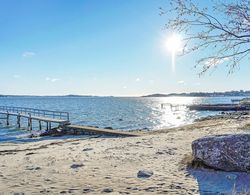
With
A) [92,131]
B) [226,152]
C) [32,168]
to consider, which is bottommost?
[92,131]

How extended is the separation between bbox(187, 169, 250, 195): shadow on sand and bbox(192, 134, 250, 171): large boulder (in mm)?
214

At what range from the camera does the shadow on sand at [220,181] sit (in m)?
7.93

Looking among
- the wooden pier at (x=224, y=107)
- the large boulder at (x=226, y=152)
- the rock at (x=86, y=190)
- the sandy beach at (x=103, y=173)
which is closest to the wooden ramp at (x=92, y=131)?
the sandy beach at (x=103, y=173)

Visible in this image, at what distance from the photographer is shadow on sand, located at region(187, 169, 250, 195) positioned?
312 inches

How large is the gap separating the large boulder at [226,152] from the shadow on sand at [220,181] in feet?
0.70

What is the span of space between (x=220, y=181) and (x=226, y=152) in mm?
967

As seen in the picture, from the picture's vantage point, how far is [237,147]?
913 centimetres

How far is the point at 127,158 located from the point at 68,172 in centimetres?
248

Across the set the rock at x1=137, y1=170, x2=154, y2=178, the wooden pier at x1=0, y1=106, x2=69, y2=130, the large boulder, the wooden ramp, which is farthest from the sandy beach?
the wooden pier at x1=0, y1=106, x2=69, y2=130

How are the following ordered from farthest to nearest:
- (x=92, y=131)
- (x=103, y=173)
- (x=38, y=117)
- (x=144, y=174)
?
(x=38, y=117) < (x=92, y=131) < (x=103, y=173) < (x=144, y=174)

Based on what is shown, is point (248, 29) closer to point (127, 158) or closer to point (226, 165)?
point (226, 165)

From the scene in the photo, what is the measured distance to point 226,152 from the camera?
9.27 m

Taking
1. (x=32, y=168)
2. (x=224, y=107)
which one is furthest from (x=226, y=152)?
(x=224, y=107)

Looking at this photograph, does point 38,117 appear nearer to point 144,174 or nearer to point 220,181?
point 144,174
